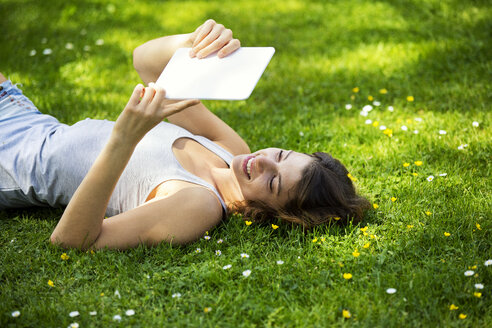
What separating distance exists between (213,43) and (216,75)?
320mm

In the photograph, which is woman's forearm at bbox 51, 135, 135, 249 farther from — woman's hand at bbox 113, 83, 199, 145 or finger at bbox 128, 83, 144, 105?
finger at bbox 128, 83, 144, 105

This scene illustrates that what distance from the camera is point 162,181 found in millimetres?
2678

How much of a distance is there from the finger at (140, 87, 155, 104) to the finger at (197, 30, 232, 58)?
1.62 ft

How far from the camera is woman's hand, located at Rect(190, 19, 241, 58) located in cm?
262

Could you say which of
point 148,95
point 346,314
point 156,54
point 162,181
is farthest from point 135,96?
point 346,314

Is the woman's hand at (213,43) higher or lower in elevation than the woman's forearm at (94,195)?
higher

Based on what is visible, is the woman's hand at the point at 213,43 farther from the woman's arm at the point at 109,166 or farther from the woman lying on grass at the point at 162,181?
the woman's arm at the point at 109,166

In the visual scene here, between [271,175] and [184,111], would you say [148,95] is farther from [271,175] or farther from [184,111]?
[184,111]

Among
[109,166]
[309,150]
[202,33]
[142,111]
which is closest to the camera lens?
[142,111]

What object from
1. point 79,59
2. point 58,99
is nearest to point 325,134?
point 58,99

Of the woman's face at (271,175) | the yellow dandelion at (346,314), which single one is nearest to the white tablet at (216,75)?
the woman's face at (271,175)

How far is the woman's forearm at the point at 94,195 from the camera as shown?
2291mm

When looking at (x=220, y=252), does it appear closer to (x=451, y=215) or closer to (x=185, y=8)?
(x=451, y=215)

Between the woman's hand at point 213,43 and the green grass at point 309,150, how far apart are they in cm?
94
